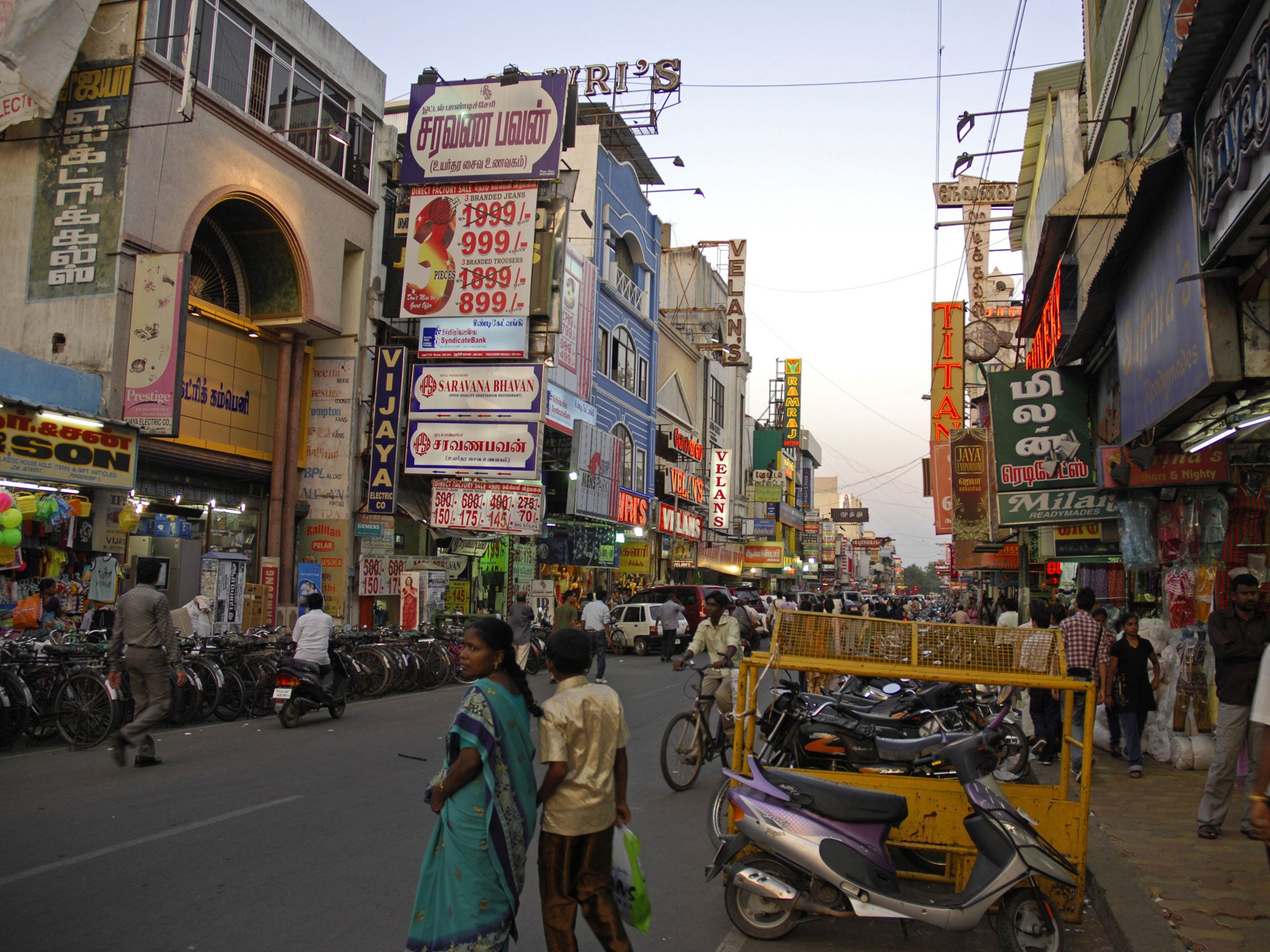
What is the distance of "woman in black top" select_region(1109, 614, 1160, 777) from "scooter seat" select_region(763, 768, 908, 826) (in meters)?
5.75

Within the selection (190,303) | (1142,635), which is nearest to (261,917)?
(1142,635)

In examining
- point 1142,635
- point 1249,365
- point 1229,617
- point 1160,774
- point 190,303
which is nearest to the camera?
point 1249,365

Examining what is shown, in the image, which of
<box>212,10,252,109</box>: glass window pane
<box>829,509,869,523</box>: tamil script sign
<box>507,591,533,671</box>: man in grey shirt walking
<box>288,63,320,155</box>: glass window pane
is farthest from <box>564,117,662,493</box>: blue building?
<box>829,509,869,523</box>: tamil script sign

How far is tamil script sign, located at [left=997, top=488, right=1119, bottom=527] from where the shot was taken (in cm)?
1302

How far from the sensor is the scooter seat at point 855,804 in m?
5.13

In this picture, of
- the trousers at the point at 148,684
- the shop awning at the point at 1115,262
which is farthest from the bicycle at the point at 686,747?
the shop awning at the point at 1115,262

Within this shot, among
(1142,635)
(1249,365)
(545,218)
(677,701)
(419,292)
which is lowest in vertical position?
(677,701)

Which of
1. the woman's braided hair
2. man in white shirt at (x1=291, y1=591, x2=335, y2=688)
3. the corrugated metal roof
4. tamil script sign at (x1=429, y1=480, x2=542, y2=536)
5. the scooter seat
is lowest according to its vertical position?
the scooter seat

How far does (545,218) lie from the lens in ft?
77.7

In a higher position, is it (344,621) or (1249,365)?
(1249,365)

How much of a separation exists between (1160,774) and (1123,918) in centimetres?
525

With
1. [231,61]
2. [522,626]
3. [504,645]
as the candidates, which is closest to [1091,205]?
[522,626]

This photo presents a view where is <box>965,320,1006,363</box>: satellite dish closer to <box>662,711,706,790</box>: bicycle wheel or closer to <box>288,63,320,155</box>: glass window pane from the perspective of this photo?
<box>288,63,320,155</box>: glass window pane

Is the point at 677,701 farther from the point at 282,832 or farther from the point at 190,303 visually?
the point at 190,303
